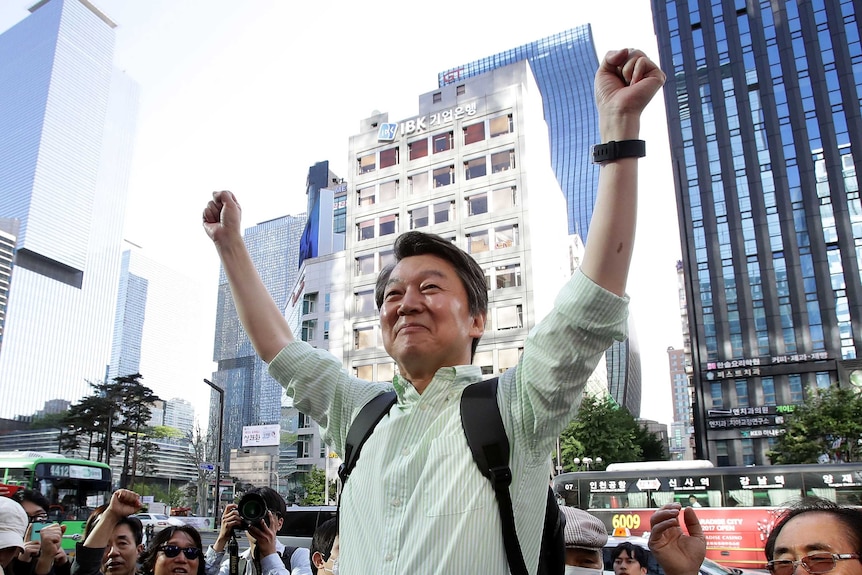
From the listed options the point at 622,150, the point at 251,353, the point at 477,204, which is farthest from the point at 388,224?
the point at 251,353

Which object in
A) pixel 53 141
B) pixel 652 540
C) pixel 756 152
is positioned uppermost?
pixel 53 141

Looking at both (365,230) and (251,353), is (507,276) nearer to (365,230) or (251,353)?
(365,230)

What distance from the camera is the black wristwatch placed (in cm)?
148

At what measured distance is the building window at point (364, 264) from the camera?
132ft

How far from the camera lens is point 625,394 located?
359 feet

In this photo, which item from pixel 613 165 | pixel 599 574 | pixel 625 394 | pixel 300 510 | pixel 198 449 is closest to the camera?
A: pixel 613 165

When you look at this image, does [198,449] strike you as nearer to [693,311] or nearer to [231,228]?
[693,311]

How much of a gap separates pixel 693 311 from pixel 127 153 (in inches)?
4703

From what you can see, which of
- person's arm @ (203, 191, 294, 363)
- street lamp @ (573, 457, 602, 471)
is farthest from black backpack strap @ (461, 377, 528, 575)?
street lamp @ (573, 457, 602, 471)

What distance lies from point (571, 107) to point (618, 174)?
424 ft

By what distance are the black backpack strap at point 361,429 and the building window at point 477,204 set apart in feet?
121

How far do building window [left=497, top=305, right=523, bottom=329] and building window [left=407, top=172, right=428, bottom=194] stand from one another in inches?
403

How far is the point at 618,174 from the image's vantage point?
147cm

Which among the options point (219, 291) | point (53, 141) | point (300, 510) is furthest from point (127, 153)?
point (300, 510)
